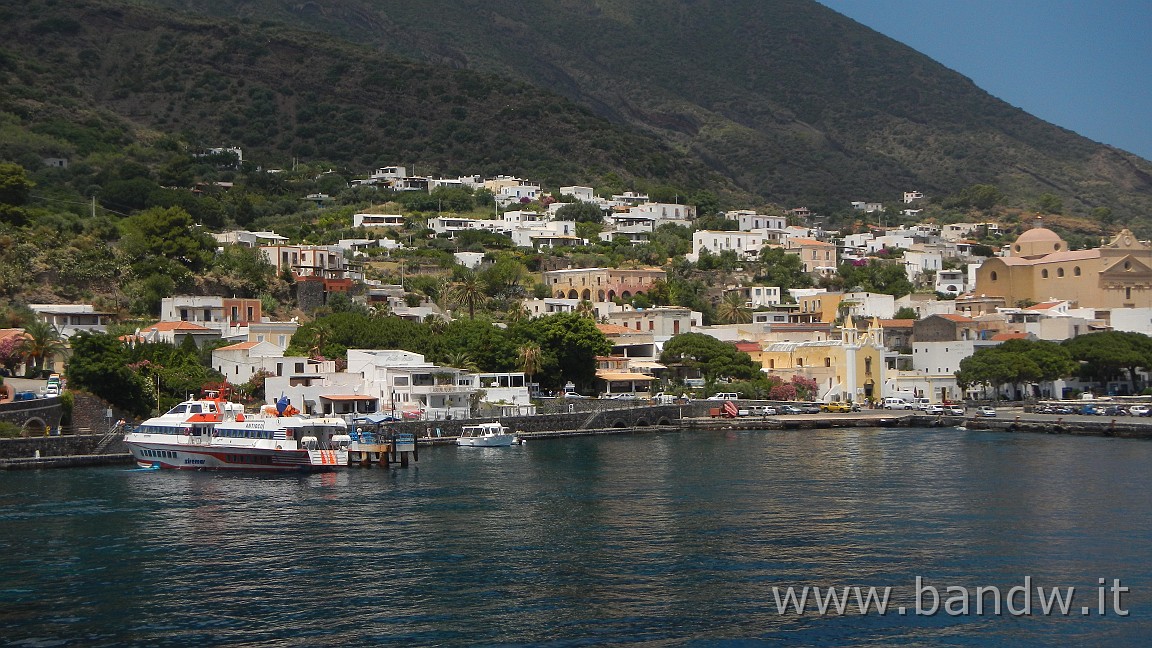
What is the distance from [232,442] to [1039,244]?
87.1 m

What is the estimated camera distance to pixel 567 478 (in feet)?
164

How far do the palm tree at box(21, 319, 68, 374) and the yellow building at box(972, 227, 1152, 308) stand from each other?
7556cm

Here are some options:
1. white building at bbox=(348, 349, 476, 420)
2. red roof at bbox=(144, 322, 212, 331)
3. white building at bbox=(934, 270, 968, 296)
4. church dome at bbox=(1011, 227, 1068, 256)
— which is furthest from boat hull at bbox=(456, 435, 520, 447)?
church dome at bbox=(1011, 227, 1068, 256)

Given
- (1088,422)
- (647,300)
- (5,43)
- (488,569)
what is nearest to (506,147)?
(5,43)

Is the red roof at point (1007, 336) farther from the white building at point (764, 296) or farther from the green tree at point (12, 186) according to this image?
the green tree at point (12, 186)

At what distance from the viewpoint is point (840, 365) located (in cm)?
8688

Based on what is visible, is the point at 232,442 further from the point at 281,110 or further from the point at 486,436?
the point at 281,110

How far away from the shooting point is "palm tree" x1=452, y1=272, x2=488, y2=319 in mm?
90000

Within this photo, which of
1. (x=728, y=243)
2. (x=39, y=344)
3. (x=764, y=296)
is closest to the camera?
(x=39, y=344)

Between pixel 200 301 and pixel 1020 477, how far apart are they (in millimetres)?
49779

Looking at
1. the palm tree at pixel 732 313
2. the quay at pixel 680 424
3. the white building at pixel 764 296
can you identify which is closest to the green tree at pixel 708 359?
the quay at pixel 680 424

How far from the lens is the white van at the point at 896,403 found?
277 feet

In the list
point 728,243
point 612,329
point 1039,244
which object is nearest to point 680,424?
point 612,329

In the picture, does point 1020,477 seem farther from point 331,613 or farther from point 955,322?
point 955,322
